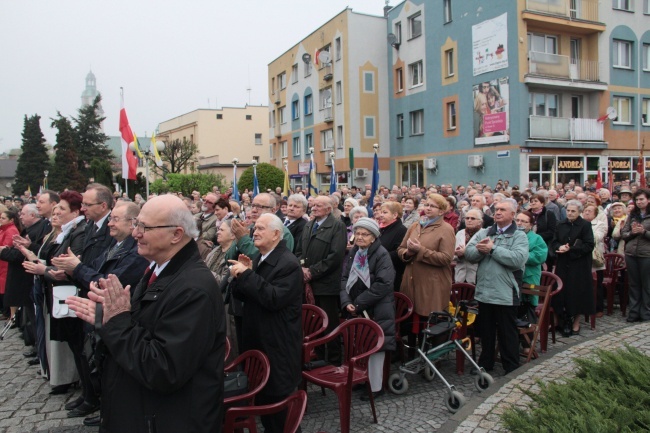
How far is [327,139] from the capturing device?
37281 millimetres

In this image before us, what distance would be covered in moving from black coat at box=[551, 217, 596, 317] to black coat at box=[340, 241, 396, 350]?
340cm

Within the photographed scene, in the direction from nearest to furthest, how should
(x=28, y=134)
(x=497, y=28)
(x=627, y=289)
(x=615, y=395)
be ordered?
(x=615, y=395), (x=627, y=289), (x=497, y=28), (x=28, y=134)

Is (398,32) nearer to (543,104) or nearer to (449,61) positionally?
(449,61)

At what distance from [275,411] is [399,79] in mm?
31467

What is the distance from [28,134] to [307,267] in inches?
2433

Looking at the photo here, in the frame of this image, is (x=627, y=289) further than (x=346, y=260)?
Yes

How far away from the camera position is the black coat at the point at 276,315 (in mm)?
3791

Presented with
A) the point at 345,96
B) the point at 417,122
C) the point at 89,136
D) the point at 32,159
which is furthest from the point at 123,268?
the point at 89,136

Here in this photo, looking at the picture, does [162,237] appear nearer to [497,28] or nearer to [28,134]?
[497,28]

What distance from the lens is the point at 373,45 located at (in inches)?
1328

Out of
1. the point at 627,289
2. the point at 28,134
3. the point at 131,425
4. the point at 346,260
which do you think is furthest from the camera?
the point at 28,134

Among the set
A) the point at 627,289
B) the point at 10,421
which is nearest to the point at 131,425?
the point at 10,421

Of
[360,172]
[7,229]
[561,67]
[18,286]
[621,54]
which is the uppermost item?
[621,54]

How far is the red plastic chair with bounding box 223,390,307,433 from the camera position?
329cm
